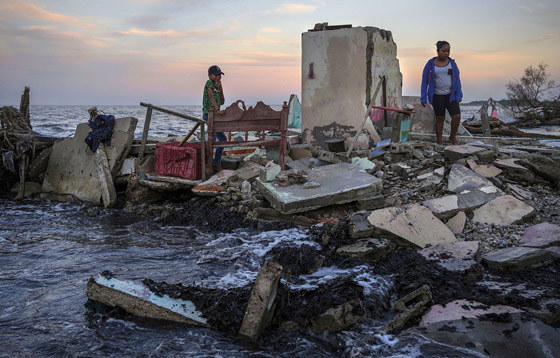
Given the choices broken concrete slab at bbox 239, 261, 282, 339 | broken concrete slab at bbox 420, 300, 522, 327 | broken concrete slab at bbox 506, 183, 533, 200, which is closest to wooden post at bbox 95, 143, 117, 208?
broken concrete slab at bbox 239, 261, 282, 339

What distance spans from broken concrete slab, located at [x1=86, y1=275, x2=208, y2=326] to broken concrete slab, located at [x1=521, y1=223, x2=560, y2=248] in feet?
11.9

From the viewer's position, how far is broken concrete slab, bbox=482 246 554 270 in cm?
447

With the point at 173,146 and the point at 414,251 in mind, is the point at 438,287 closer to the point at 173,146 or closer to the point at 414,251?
the point at 414,251

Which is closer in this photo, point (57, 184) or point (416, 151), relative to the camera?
point (416, 151)

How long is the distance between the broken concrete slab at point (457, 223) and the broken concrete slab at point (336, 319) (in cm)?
245

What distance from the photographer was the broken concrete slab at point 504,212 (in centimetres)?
570

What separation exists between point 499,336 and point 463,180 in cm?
371

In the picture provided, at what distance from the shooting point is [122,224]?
749 cm

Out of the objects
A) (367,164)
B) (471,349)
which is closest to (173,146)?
(367,164)

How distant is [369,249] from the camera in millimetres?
5031

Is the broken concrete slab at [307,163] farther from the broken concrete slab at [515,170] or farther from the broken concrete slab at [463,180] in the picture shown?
the broken concrete slab at [515,170]

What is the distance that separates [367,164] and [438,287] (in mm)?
4044

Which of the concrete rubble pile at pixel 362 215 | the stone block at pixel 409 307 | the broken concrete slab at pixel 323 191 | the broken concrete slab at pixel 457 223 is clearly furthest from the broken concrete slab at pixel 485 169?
the stone block at pixel 409 307

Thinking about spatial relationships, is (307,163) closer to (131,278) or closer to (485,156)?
(485,156)
